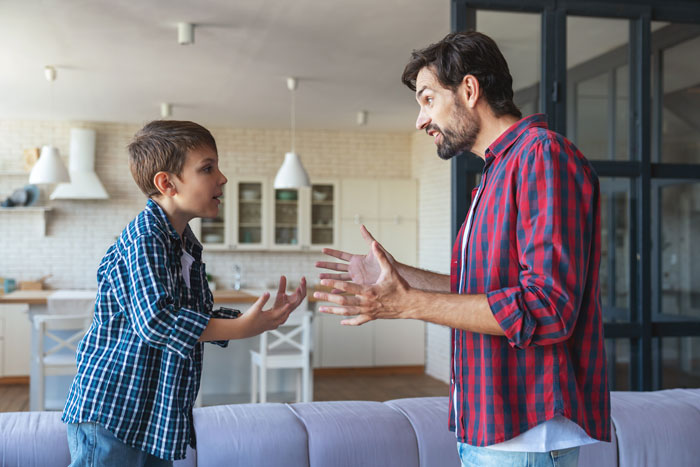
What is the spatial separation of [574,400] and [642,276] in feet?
5.71

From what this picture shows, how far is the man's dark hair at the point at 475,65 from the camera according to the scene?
1319 millimetres

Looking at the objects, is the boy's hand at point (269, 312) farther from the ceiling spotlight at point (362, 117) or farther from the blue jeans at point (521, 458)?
the ceiling spotlight at point (362, 117)

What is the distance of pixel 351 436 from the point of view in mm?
1938

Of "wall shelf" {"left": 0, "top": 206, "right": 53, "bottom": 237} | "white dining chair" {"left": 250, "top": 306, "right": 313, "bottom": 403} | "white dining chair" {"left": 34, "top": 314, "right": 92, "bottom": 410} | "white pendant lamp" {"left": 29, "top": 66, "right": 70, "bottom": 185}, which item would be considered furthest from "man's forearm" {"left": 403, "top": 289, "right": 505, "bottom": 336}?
"wall shelf" {"left": 0, "top": 206, "right": 53, "bottom": 237}

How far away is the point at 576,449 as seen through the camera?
4.16 feet

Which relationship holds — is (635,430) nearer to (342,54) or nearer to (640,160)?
(640,160)

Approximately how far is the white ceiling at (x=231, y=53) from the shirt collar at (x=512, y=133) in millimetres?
1311

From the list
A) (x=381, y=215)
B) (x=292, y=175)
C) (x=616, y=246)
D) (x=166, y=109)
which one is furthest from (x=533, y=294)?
(x=381, y=215)

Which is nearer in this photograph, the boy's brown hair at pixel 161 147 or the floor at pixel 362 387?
the boy's brown hair at pixel 161 147

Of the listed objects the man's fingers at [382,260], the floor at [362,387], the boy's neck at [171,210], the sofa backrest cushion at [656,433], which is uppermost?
the boy's neck at [171,210]

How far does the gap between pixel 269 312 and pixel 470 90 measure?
0.58 meters

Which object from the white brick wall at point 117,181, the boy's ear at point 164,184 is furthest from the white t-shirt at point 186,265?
the white brick wall at point 117,181

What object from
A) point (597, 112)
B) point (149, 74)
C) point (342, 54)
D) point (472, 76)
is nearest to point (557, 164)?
point (472, 76)

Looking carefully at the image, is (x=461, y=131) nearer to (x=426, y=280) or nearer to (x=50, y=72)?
(x=426, y=280)
